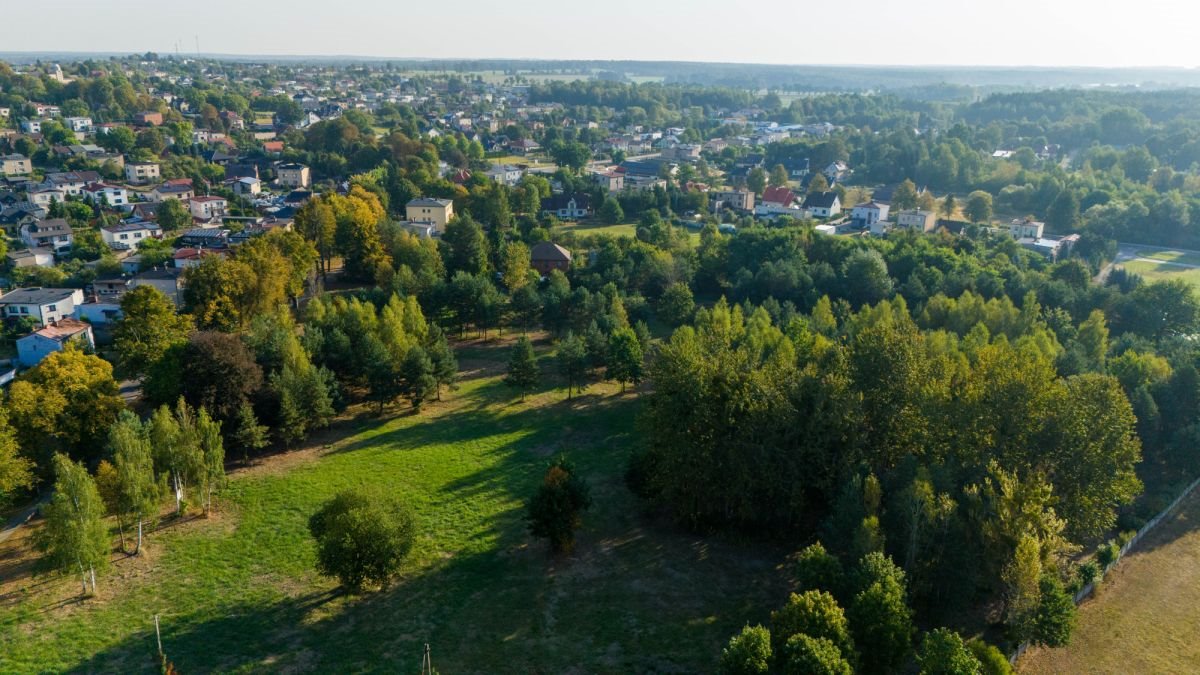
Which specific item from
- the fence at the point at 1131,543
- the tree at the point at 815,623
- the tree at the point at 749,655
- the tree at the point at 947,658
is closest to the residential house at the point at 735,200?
the fence at the point at 1131,543

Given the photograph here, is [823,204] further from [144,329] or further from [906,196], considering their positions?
[144,329]

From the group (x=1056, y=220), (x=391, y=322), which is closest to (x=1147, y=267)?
(x=1056, y=220)

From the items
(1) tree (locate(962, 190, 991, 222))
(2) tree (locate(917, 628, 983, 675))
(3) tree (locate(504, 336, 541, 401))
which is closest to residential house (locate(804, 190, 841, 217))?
(1) tree (locate(962, 190, 991, 222))

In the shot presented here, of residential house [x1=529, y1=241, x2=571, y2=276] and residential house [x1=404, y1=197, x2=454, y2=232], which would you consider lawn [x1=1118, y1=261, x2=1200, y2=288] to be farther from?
residential house [x1=404, y1=197, x2=454, y2=232]

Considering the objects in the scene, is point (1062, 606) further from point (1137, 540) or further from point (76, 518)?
point (76, 518)

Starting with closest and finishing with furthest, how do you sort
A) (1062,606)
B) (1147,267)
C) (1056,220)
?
1. (1062,606)
2. (1147,267)
3. (1056,220)

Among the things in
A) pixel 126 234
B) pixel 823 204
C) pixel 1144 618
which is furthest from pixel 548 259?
pixel 1144 618
